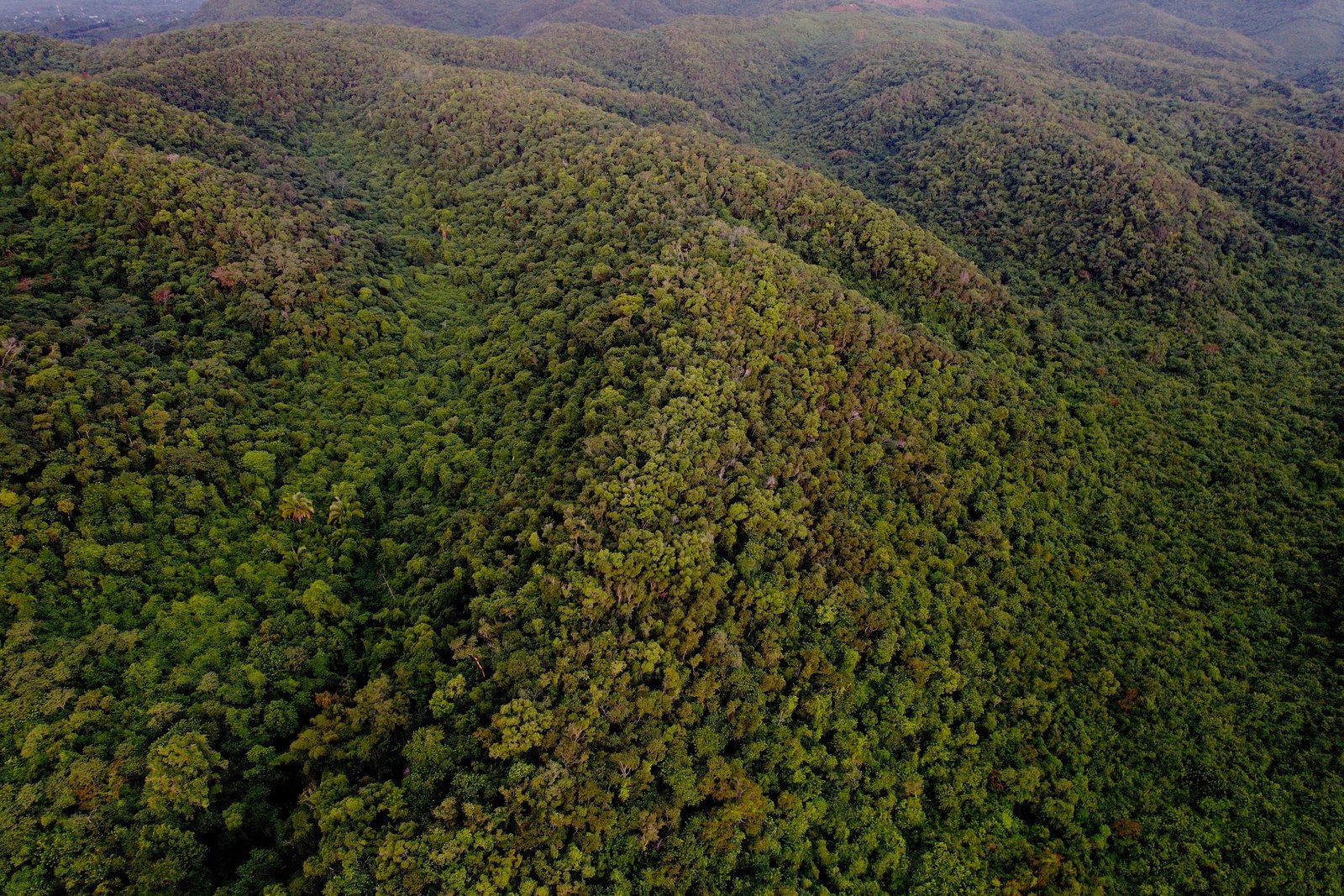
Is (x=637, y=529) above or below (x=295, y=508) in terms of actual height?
above

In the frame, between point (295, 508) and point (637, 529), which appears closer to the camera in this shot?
point (637, 529)

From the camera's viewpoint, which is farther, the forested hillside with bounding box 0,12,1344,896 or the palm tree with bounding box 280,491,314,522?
the palm tree with bounding box 280,491,314,522

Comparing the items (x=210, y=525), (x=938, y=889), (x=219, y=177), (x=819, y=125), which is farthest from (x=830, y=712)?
(x=819, y=125)

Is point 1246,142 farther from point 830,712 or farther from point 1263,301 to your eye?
point 830,712

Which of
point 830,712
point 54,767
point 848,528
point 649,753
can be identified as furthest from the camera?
point 848,528
